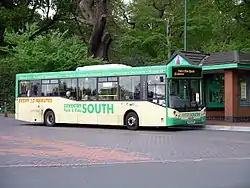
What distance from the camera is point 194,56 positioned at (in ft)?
94.3

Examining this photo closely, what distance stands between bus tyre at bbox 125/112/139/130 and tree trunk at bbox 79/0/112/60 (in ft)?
51.6

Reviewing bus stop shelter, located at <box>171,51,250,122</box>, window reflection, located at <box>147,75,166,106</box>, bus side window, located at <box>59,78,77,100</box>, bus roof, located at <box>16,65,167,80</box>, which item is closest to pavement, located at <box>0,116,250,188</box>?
window reflection, located at <box>147,75,166,106</box>

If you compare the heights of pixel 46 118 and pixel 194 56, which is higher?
pixel 194 56

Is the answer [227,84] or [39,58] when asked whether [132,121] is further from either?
[39,58]

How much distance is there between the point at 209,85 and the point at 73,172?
19324mm

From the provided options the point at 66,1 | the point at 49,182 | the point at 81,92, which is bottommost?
the point at 49,182

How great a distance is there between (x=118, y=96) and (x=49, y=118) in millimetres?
4974

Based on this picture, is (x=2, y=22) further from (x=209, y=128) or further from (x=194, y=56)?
(x=209, y=128)

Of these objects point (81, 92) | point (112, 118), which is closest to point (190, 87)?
point (112, 118)

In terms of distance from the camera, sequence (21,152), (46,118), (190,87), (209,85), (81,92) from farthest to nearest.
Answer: (209,85), (46,118), (81,92), (190,87), (21,152)

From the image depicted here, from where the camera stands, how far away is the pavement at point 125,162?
361 inches

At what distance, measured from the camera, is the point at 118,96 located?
Result: 75.7 feet

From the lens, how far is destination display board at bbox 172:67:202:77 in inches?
848

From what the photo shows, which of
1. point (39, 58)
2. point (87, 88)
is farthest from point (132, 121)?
point (39, 58)
